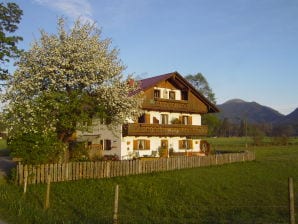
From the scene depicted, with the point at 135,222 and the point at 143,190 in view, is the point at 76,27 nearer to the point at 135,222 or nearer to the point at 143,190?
the point at 143,190

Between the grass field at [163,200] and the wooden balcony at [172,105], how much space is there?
1072 cm

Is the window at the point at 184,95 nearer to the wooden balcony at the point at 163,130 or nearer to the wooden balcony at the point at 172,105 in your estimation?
the wooden balcony at the point at 172,105

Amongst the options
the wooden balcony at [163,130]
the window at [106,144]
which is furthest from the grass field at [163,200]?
the window at [106,144]

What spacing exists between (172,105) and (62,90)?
16.7 m

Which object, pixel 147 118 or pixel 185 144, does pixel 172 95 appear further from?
pixel 185 144

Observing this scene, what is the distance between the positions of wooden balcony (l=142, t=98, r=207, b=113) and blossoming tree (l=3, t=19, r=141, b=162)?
847 centimetres

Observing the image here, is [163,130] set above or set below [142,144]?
above

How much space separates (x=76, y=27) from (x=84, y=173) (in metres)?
11.4

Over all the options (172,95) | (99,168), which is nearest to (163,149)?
(172,95)

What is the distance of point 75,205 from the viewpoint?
1722 cm

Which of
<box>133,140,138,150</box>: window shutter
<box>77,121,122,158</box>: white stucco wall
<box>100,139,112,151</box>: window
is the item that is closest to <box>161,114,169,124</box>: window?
<box>133,140,138,150</box>: window shutter

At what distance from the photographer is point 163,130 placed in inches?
1487

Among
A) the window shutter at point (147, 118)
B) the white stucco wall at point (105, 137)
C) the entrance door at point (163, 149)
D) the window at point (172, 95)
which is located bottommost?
the entrance door at point (163, 149)

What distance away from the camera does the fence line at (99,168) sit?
2152 centimetres
